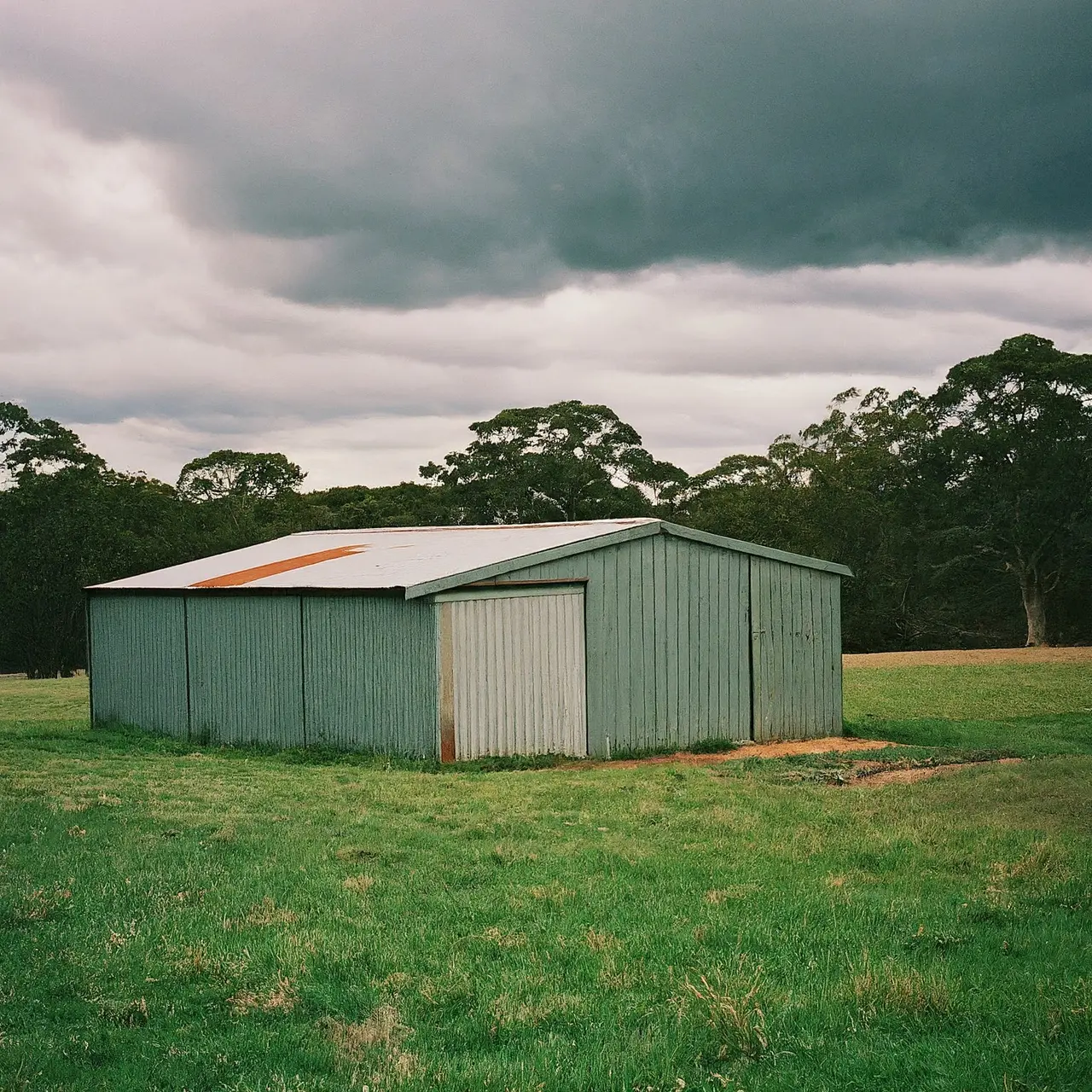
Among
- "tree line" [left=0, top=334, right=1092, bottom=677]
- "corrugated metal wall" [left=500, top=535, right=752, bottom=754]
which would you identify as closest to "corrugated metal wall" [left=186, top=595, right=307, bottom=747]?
"corrugated metal wall" [left=500, top=535, right=752, bottom=754]

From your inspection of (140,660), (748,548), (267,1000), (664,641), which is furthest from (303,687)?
(267,1000)

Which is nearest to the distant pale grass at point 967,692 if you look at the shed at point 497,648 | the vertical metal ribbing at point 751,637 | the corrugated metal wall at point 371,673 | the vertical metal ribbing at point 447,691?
the vertical metal ribbing at point 751,637

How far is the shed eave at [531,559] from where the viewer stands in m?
16.2

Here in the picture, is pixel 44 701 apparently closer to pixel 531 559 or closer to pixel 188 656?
pixel 188 656

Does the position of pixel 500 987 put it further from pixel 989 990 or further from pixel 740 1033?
pixel 989 990

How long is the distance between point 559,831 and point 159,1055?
5.20 metres

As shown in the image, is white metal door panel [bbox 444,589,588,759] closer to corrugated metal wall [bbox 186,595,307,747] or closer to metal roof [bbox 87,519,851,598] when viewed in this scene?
metal roof [bbox 87,519,851,598]

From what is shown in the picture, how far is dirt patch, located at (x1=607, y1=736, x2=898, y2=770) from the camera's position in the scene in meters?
17.1

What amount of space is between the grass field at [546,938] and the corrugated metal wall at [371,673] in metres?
3.84

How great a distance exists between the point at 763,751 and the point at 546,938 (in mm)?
12110

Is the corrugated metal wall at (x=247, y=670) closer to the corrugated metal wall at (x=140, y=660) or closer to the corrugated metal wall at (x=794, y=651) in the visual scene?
the corrugated metal wall at (x=140, y=660)

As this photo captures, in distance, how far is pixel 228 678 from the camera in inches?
777

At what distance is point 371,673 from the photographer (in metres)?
17.2

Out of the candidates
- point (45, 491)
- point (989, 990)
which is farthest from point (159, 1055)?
point (45, 491)
